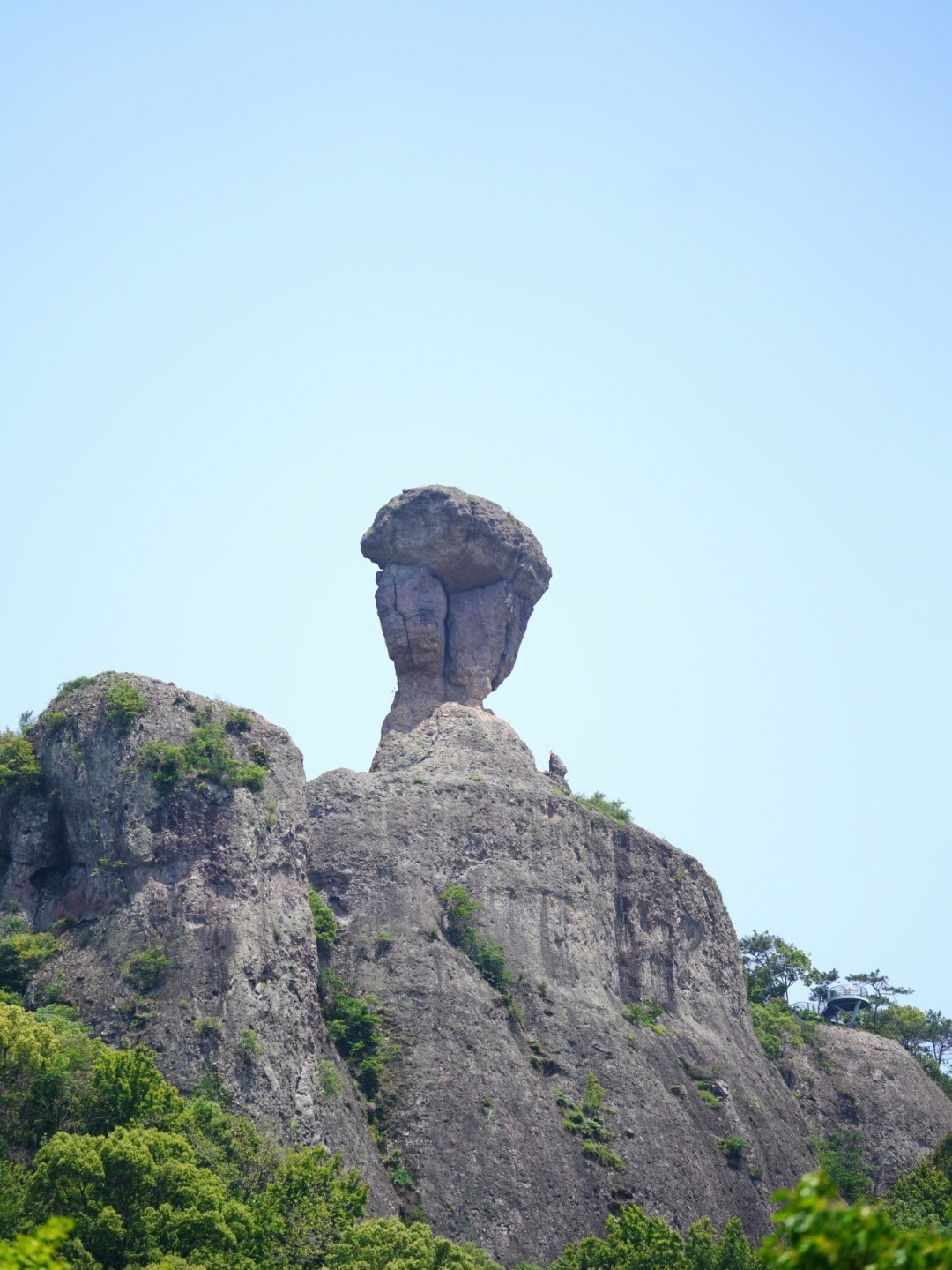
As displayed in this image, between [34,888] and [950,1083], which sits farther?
[950,1083]

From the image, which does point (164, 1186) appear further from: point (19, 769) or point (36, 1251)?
point (36, 1251)

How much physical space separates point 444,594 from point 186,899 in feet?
92.9

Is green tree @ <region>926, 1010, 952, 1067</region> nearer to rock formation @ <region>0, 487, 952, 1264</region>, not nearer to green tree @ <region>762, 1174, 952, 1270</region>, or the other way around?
rock formation @ <region>0, 487, 952, 1264</region>

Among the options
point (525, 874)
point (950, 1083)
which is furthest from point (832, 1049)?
point (525, 874)

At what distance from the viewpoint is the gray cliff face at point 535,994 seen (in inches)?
2267

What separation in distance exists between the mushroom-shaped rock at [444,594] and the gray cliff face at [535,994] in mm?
2591

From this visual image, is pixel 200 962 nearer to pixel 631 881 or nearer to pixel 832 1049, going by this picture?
pixel 631 881

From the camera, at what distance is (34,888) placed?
56562 mm

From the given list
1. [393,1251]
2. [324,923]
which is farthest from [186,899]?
[393,1251]

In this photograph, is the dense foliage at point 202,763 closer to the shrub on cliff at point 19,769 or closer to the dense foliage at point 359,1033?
the shrub on cliff at point 19,769

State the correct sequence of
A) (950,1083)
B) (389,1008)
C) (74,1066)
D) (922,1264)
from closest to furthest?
1. (922,1264)
2. (74,1066)
3. (389,1008)
4. (950,1083)

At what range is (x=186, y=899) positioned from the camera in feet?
177

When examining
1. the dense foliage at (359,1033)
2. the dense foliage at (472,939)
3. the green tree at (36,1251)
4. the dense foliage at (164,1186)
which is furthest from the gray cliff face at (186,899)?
the green tree at (36,1251)

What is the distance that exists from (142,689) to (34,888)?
22.9 ft
